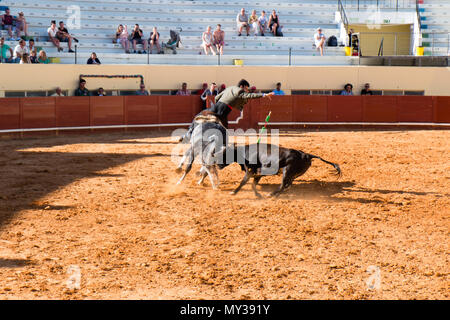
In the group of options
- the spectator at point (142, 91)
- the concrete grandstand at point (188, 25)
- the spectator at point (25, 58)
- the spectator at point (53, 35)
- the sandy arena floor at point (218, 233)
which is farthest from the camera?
the concrete grandstand at point (188, 25)

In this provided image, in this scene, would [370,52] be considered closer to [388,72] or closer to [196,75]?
[388,72]

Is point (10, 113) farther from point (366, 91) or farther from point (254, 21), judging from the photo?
point (366, 91)

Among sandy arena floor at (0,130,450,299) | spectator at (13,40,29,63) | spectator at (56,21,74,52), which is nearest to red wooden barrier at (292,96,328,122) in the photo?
spectator at (56,21,74,52)

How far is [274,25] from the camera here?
72.8ft

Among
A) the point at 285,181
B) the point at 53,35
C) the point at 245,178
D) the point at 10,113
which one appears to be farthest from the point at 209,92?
the point at 285,181

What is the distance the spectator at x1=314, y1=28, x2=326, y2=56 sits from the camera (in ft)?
70.7

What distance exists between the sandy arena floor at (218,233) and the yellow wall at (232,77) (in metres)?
5.36

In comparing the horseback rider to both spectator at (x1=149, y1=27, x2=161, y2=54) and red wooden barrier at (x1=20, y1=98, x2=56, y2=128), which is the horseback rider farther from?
spectator at (x1=149, y1=27, x2=161, y2=54)

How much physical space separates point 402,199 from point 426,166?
318cm

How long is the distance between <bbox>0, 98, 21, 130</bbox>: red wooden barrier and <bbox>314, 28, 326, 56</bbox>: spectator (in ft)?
34.7

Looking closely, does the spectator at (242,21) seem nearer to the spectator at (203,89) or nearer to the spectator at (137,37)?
the spectator at (203,89)

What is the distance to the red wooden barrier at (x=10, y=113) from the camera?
16469 millimetres

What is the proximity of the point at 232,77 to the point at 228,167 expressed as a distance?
8945 mm

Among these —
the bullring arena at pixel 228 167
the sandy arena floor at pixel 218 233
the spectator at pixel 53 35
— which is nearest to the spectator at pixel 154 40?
the bullring arena at pixel 228 167
